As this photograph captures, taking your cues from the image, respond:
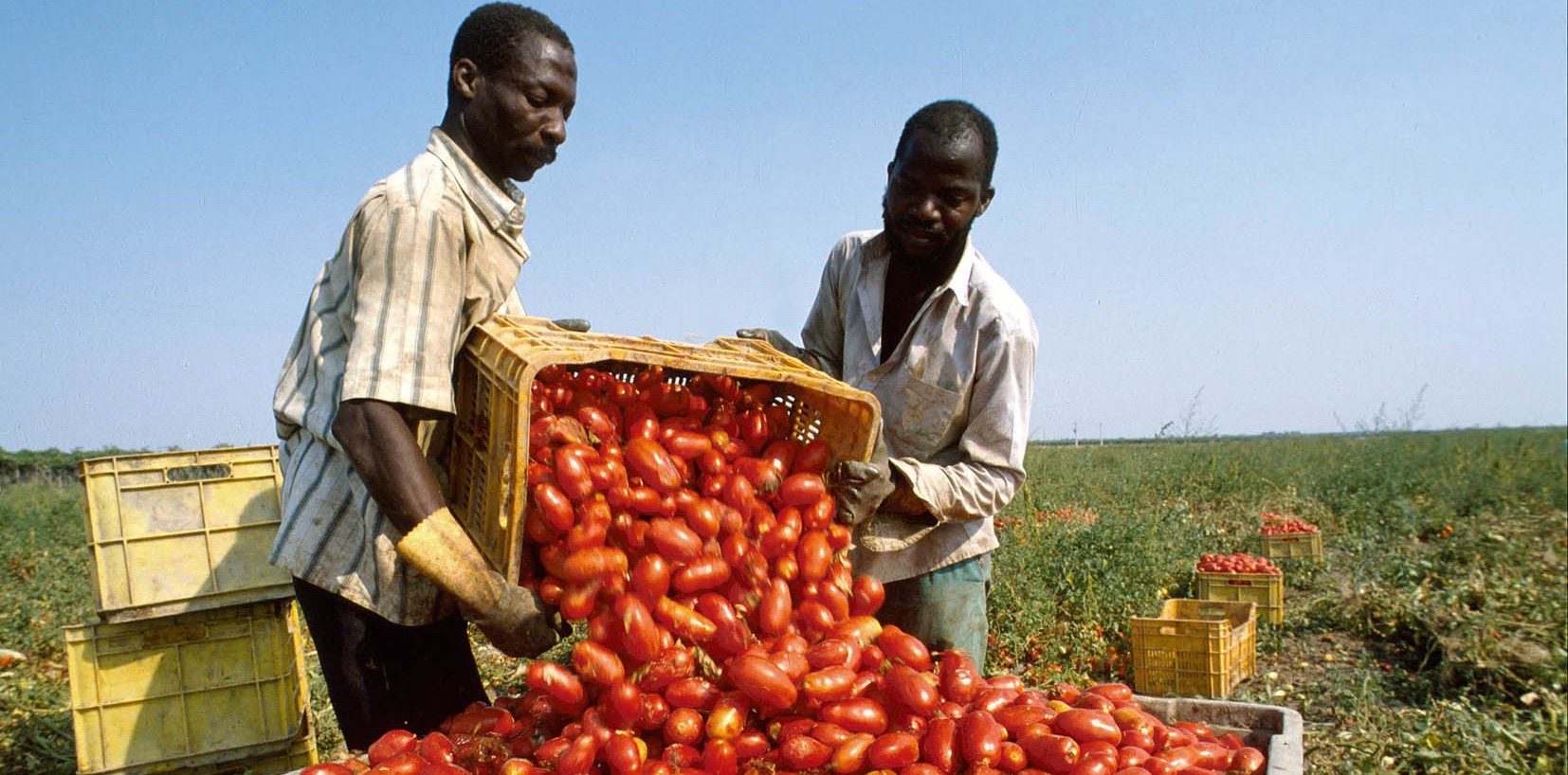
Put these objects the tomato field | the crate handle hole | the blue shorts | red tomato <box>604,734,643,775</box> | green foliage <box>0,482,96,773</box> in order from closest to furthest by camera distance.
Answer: red tomato <box>604,734,643,775</box>
the blue shorts
the crate handle hole
the tomato field
green foliage <box>0,482,96,773</box>

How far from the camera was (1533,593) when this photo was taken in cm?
624

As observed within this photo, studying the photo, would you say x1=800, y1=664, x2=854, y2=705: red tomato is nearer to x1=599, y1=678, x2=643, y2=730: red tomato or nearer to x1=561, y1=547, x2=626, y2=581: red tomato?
x1=599, y1=678, x2=643, y2=730: red tomato

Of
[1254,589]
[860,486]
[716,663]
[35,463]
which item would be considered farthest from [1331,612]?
[35,463]

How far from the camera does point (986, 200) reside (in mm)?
2922

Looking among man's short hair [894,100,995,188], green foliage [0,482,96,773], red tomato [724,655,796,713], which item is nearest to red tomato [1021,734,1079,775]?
red tomato [724,655,796,713]

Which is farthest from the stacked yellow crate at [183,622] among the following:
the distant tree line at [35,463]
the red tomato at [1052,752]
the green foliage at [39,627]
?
the distant tree line at [35,463]

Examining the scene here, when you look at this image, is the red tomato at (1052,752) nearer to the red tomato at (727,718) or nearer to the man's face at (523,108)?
the red tomato at (727,718)

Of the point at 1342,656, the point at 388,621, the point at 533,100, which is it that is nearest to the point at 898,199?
the point at 533,100

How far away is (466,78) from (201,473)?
7.84ft

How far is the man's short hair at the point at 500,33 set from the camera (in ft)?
7.32

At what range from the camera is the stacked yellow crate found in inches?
142

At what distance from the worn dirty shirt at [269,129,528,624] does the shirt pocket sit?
123 cm

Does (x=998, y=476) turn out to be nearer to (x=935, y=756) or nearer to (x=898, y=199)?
(x=898, y=199)

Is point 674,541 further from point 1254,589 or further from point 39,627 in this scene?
point 39,627
